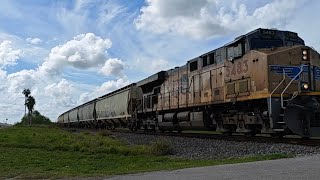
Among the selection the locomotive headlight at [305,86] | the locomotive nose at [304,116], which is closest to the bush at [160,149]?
the locomotive nose at [304,116]

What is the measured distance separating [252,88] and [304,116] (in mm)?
2481

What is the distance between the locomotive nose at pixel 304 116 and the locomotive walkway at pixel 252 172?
431 centimetres

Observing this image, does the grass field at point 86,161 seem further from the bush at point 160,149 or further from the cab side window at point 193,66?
the cab side window at point 193,66

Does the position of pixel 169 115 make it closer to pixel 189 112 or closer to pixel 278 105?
pixel 189 112

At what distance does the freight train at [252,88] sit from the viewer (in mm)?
13680

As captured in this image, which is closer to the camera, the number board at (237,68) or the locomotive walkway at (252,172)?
the locomotive walkway at (252,172)

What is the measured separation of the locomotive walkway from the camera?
6.97 m

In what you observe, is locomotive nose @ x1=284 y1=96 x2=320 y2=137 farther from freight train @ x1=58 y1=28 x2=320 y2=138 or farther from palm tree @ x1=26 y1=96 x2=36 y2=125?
palm tree @ x1=26 y1=96 x2=36 y2=125

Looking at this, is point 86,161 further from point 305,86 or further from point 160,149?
point 305,86

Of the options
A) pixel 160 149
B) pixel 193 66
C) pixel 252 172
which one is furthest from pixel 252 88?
pixel 252 172

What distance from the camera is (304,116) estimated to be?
1345 centimetres

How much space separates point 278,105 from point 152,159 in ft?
16.7

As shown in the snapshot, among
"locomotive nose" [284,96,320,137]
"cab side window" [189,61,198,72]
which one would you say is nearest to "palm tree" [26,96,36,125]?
"cab side window" [189,61,198,72]

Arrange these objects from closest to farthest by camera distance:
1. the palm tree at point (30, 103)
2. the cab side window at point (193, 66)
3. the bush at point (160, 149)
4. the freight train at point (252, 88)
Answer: the bush at point (160, 149) < the freight train at point (252, 88) < the cab side window at point (193, 66) < the palm tree at point (30, 103)
